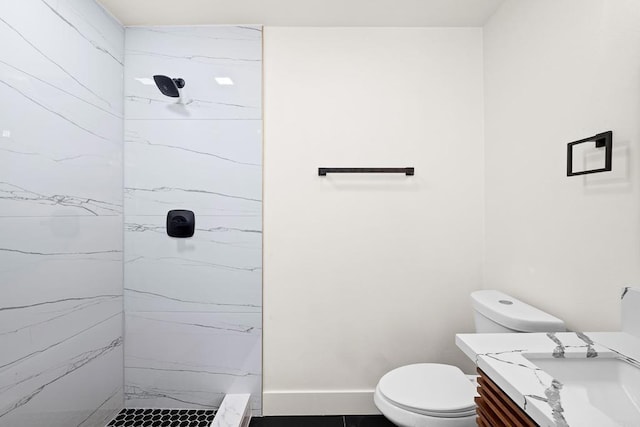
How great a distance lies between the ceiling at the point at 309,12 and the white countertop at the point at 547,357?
5.20ft

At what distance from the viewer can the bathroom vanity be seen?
78 centimetres

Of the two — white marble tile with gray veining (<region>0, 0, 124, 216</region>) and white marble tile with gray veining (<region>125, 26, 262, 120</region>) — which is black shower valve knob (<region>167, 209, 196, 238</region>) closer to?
white marble tile with gray veining (<region>0, 0, 124, 216</region>)

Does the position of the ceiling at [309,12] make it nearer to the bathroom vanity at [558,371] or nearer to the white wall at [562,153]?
the white wall at [562,153]

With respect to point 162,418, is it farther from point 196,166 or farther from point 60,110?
point 60,110

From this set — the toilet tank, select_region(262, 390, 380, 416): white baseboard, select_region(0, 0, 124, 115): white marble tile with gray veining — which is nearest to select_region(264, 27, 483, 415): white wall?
select_region(262, 390, 380, 416): white baseboard

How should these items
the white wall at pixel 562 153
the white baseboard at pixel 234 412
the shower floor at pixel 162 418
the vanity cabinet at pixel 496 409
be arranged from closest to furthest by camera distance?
the vanity cabinet at pixel 496 409 < the white wall at pixel 562 153 < the white baseboard at pixel 234 412 < the shower floor at pixel 162 418

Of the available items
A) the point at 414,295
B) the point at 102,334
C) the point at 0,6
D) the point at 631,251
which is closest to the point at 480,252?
the point at 414,295

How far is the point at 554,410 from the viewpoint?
67 cm

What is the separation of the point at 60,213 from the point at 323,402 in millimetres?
1633

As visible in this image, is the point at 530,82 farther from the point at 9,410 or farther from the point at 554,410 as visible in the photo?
the point at 9,410

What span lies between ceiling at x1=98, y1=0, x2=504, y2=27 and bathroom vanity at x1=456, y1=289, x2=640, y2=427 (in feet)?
4.99

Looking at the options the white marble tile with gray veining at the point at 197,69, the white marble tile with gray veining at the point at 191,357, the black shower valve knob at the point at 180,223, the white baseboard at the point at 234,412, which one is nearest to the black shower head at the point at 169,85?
the white marble tile with gray veining at the point at 197,69

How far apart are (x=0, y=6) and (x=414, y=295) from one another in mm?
2183

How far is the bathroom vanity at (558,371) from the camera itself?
0.78m
